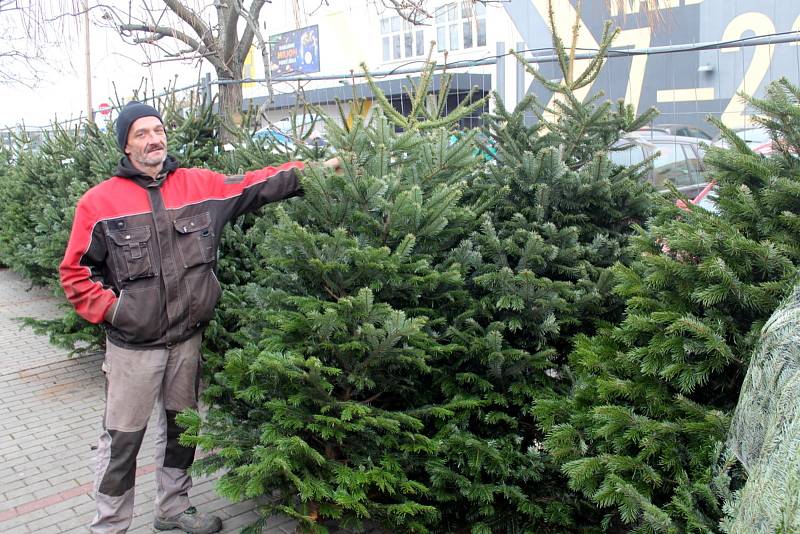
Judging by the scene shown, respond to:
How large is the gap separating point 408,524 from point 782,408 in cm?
167

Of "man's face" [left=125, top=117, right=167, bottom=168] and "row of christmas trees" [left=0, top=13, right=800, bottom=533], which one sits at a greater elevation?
"man's face" [left=125, top=117, right=167, bottom=168]

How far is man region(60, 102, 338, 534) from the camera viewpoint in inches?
131

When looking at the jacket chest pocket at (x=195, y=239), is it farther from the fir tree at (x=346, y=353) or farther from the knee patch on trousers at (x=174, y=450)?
the knee patch on trousers at (x=174, y=450)

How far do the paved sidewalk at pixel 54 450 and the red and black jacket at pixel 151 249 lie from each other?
114 cm

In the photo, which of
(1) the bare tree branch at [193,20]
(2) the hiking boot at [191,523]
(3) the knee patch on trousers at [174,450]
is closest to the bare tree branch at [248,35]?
(1) the bare tree branch at [193,20]

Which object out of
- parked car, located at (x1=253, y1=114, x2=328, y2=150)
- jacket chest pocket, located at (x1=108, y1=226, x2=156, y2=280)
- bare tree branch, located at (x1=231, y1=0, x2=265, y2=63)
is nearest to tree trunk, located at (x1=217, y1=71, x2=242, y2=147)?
bare tree branch, located at (x1=231, y1=0, x2=265, y2=63)

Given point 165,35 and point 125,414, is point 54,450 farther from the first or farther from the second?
point 165,35

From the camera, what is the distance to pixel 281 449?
2.84m

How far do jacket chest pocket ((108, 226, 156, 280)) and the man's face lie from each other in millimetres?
343

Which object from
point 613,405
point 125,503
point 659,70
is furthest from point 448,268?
point 659,70

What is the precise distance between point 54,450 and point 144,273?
233cm

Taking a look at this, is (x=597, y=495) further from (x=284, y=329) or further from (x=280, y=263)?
(x=280, y=263)

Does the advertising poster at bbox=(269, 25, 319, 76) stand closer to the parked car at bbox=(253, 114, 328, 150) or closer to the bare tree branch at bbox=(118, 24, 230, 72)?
the bare tree branch at bbox=(118, 24, 230, 72)

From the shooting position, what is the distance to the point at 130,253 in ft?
10.9
